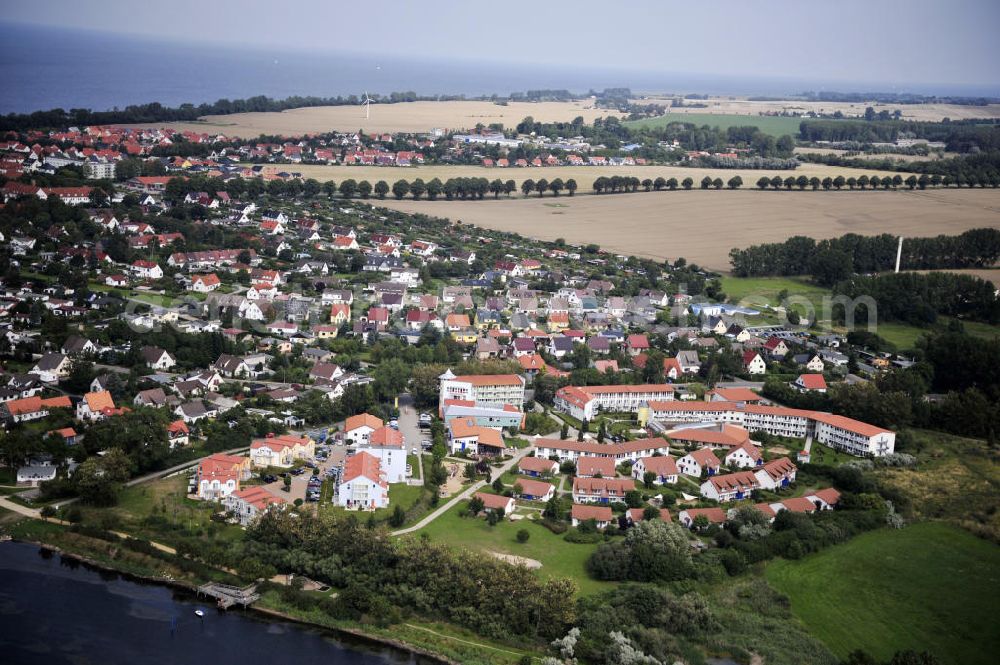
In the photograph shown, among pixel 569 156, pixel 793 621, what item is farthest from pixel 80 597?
pixel 569 156

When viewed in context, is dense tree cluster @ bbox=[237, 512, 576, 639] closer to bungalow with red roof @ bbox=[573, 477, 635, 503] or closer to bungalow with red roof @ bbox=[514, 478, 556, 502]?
bungalow with red roof @ bbox=[514, 478, 556, 502]

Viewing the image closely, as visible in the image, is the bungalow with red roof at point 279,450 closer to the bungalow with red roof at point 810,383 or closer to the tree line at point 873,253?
the bungalow with red roof at point 810,383

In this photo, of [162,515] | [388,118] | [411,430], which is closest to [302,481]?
[162,515]

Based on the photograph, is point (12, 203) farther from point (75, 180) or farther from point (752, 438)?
point (752, 438)

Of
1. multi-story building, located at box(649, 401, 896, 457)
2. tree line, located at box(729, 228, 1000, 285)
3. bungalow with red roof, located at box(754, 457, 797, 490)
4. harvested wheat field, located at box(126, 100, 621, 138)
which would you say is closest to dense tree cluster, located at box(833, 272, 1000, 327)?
tree line, located at box(729, 228, 1000, 285)

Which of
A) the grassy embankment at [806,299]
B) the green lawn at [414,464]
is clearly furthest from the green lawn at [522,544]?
the grassy embankment at [806,299]

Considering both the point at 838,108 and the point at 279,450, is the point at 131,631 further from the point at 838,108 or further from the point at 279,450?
the point at 838,108
